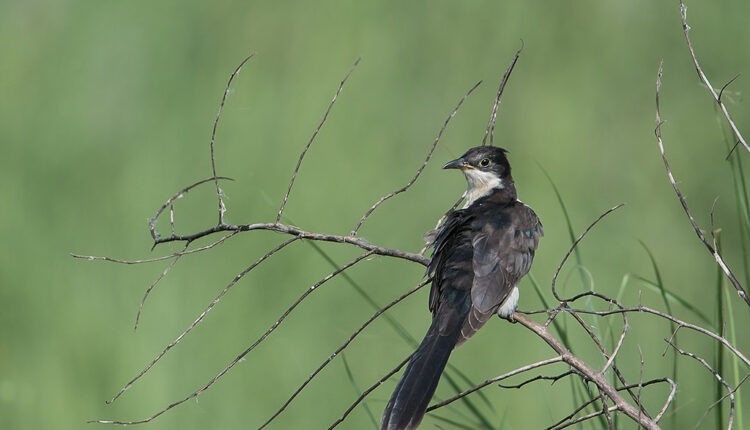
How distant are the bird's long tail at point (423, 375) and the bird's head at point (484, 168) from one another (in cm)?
105

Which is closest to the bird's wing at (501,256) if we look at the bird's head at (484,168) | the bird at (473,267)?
the bird at (473,267)

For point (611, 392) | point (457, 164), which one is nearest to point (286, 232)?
point (611, 392)

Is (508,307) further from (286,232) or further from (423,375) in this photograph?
(286,232)

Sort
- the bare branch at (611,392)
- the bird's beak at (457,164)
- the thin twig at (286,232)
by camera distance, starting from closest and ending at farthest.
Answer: the bare branch at (611,392) → the thin twig at (286,232) → the bird's beak at (457,164)

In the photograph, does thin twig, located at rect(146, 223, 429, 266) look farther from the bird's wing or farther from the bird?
the bird's wing

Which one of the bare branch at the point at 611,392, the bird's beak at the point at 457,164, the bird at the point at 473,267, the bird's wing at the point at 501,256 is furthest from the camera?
the bird's beak at the point at 457,164

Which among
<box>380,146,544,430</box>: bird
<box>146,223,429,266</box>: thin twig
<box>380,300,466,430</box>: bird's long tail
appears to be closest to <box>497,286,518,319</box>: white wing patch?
<box>380,146,544,430</box>: bird

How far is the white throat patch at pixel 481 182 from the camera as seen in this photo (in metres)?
4.12

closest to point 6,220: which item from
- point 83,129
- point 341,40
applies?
point 83,129

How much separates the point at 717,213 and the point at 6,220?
479cm

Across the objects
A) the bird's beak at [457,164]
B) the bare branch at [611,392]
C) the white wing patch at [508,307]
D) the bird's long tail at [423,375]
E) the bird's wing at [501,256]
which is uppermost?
the bird's beak at [457,164]

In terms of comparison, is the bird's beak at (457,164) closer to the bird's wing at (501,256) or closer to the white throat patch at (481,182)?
the white throat patch at (481,182)

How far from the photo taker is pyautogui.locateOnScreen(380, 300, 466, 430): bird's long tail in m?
2.40

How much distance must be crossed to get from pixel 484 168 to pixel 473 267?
0.82 m
